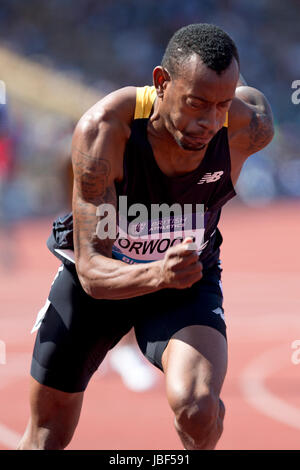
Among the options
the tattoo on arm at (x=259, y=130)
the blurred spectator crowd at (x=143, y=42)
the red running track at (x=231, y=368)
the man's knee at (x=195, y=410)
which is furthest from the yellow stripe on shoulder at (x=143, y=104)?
the blurred spectator crowd at (x=143, y=42)

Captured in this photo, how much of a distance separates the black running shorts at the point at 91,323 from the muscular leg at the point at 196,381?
0.15 metres

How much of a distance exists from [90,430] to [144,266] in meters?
2.77

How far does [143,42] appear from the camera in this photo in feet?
72.0

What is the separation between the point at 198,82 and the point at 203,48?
0.49 ft

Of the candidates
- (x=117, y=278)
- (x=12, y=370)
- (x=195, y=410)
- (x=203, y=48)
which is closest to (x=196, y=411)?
(x=195, y=410)

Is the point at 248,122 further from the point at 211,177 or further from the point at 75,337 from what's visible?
the point at 75,337

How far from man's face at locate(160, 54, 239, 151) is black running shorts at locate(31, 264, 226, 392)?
2.64 ft

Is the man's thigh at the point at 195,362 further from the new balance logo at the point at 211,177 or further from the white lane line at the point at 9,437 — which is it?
the white lane line at the point at 9,437

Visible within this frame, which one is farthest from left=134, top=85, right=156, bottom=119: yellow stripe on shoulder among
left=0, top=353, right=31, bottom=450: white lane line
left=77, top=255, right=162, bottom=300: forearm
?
left=0, top=353, right=31, bottom=450: white lane line

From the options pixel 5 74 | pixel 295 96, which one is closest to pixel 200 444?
pixel 5 74

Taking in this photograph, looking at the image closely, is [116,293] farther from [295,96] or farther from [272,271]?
[295,96]

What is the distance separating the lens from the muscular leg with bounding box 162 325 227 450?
3262mm

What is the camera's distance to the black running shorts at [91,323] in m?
3.70

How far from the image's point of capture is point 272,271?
456 inches
